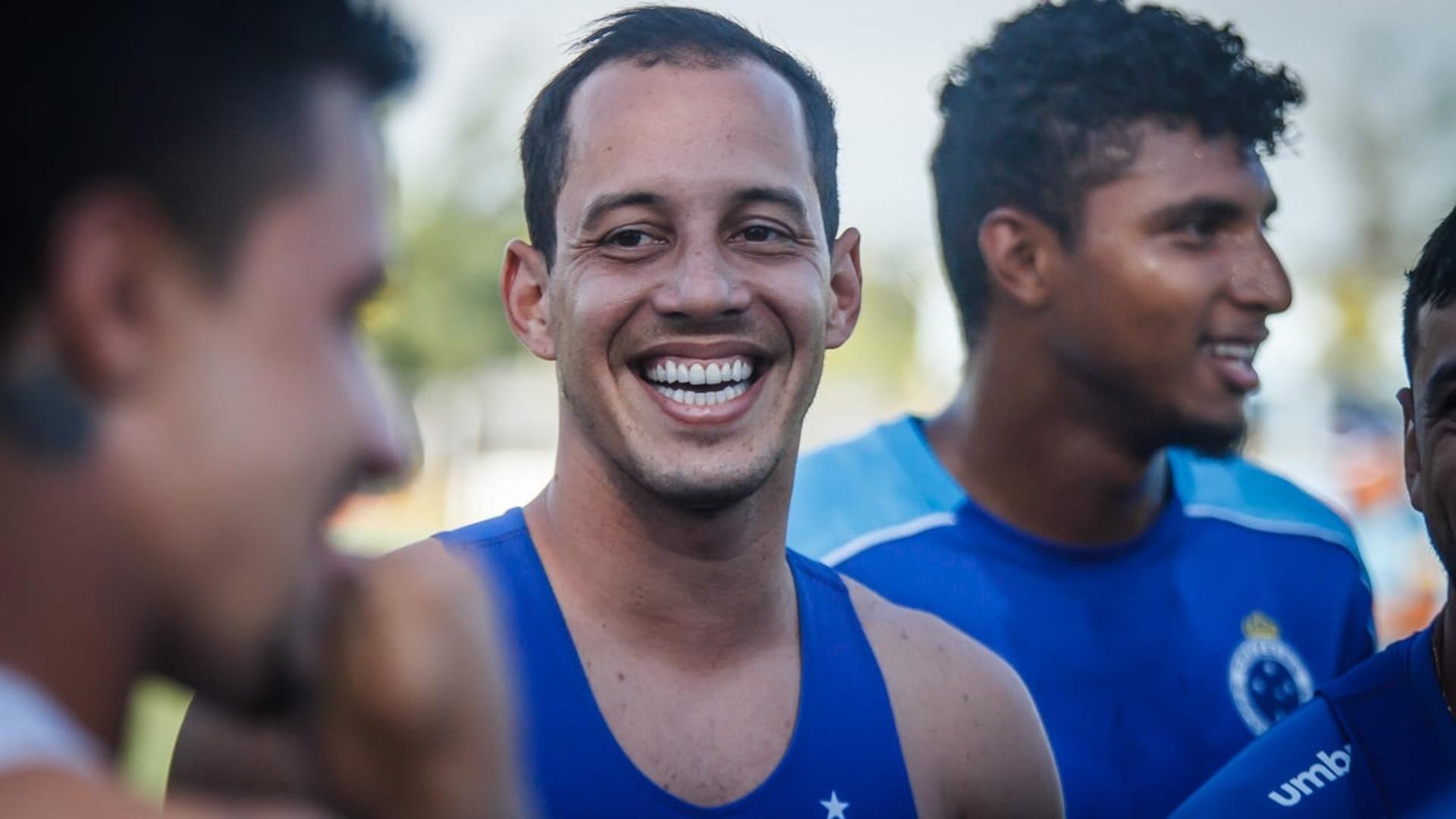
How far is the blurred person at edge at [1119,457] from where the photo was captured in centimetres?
364

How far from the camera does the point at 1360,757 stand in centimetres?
271

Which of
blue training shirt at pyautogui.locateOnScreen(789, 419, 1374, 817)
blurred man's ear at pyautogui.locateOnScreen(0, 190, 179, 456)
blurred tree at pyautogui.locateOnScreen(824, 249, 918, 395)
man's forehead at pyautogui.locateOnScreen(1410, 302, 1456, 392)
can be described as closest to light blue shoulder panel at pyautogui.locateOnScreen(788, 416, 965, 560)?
blue training shirt at pyautogui.locateOnScreen(789, 419, 1374, 817)

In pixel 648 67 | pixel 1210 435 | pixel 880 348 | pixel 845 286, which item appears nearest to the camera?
pixel 648 67

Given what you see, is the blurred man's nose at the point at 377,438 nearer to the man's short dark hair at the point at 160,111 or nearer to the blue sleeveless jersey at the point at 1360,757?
the man's short dark hair at the point at 160,111

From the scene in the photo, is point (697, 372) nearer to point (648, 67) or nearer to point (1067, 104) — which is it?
point (648, 67)

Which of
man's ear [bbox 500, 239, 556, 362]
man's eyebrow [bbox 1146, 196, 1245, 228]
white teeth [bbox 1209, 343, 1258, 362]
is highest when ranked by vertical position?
man's eyebrow [bbox 1146, 196, 1245, 228]

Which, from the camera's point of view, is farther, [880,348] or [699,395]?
[880,348]

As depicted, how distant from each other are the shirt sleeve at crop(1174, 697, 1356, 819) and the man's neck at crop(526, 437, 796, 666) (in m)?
0.92

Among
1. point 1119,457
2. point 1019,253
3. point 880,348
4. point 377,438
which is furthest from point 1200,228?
point 880,348

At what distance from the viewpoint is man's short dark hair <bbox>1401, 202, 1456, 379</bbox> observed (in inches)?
112

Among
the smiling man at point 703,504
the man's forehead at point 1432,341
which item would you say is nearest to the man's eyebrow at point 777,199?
the smiling man at point 703,504

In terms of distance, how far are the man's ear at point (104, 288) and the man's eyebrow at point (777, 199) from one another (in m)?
1.79

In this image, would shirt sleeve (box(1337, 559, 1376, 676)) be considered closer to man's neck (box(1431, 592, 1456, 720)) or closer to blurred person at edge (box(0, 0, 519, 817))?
man's neck (box(1431, 592, 1456, 720))

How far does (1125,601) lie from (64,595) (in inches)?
121
